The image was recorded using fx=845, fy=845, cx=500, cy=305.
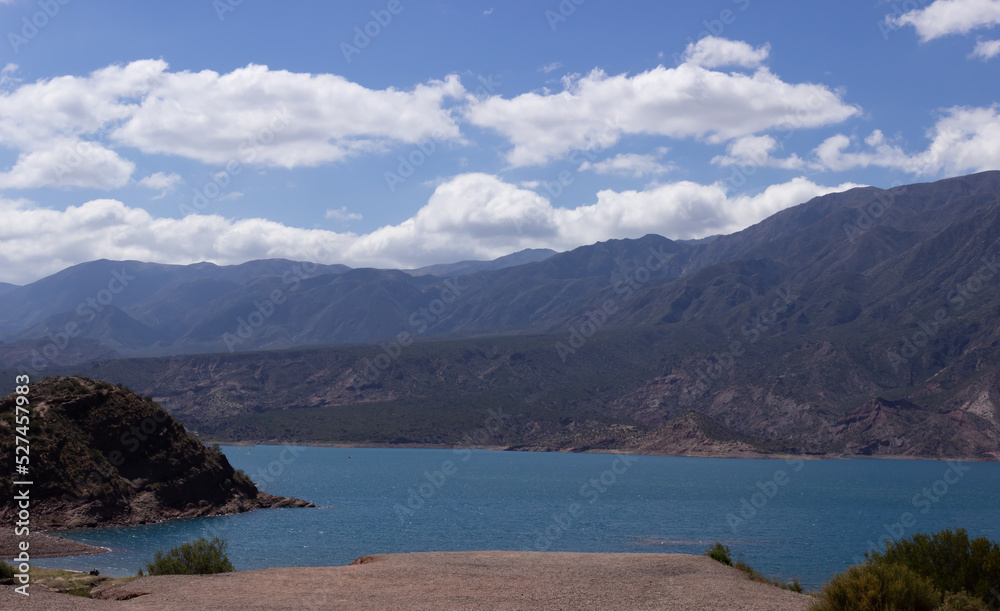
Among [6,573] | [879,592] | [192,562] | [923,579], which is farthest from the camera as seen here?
[192,562]

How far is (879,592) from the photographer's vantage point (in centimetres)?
2748

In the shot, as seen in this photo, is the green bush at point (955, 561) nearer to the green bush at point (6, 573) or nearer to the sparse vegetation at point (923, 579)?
the sparse vegetation at point (923, 579)

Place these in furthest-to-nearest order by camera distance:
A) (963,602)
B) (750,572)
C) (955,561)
Answer: (750,572), (955,561), (963,602)

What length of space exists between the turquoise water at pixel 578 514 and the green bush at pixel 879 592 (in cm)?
2794

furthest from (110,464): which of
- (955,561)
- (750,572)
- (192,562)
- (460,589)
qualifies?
(955,561)

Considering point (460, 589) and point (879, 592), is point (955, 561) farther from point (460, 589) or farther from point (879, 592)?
point (460, 589)

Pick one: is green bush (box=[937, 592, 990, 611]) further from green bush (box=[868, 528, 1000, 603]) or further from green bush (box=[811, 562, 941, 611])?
green bush (box=[868, 528, 1000, 603])

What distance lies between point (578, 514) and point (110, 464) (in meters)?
48.6

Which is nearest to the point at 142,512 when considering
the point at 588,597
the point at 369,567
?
the point at 369,567

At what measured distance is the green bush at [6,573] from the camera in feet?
127

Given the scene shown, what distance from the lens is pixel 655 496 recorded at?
120 m

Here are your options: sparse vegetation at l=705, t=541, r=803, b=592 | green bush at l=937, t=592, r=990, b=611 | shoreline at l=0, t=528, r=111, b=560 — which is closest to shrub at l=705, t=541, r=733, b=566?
sparse vegetation at l=705, t=541, r=803, b=592

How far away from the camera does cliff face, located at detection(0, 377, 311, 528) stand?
69.5 meters

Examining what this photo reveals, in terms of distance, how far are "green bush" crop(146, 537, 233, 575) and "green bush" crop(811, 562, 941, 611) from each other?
28672 millimetres
